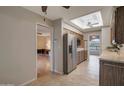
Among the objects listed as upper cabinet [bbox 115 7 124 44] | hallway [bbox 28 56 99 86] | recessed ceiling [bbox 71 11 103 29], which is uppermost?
recessed ceiling [bbox 71 11 103 29]

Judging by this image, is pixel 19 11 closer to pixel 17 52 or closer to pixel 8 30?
pixel 8 30

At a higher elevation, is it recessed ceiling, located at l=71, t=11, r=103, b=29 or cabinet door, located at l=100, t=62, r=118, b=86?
recessed ceiling, located at l=71, t=11, r=103, b=29

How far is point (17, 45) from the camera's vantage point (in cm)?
288

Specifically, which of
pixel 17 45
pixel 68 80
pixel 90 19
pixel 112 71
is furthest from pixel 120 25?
pixel 17 45

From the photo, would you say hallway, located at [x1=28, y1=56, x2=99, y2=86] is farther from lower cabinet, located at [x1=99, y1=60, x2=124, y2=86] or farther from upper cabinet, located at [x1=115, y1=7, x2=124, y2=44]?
upper cabinet, located at [x1=115, y1=7, x2=124, y2=44]

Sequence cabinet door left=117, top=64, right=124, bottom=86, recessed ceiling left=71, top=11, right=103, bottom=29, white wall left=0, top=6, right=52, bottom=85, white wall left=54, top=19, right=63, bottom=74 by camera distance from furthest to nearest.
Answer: white wall left=54, top=19, right=63, bottom=74
recessed ceiling left=71, top=11, right=103, bottom=29
white wall left=0, top=6, right=52, bottom=85
cabinet door left=117, top=64, right=124, bottom=86

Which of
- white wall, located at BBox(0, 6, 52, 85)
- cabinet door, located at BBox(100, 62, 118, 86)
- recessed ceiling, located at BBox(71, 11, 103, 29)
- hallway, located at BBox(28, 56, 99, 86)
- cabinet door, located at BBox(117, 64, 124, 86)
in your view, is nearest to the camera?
cabinet door, located at BBox(117, 64, 124, 86)

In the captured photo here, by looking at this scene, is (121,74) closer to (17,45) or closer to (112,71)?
(112,71)

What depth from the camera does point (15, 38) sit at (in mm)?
2812

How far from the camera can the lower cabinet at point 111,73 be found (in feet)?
6.67

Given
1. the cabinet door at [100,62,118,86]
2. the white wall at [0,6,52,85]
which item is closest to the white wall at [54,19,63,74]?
the white wall at [0,6,52,85]

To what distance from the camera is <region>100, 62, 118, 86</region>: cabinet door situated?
2.13m

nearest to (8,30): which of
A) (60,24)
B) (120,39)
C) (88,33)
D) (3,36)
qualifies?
(3,36)
